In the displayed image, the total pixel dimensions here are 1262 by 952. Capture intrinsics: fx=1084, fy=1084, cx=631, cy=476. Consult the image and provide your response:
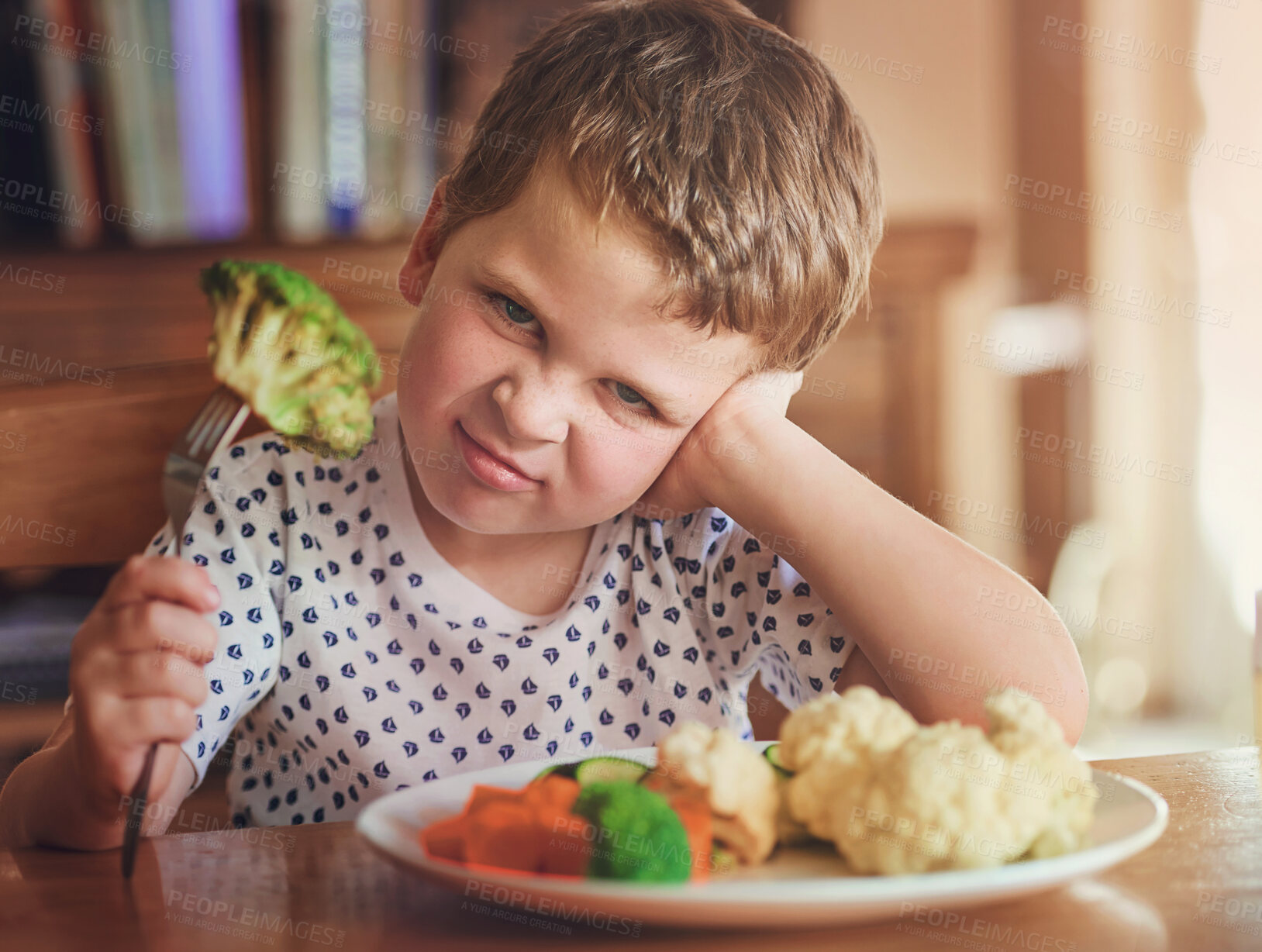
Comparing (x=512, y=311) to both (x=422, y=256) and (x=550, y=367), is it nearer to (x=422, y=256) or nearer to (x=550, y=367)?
(x=550, y=367)

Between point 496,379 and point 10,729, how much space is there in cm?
134

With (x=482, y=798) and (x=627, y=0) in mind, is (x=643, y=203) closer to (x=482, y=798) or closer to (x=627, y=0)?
(x=627, y=0)

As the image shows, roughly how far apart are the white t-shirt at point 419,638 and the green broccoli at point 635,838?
1.42 feet

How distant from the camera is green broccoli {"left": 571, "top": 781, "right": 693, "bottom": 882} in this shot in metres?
0.41

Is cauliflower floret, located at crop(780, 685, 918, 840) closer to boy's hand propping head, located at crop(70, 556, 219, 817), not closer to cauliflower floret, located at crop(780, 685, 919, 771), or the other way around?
cauliflower floret, located at crop(780, 685, 919, 771)

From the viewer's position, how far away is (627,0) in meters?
0.88

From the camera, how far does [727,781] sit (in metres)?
0.45

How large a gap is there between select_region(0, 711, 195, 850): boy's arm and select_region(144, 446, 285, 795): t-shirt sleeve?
0.14 feet

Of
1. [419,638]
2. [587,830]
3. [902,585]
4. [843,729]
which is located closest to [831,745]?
[843,729]

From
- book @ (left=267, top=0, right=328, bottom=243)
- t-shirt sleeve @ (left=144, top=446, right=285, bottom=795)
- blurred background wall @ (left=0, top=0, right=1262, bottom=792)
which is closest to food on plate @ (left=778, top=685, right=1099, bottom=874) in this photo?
t-shirt sleeve @ (left=144, top=446, right=285, bottom=795)

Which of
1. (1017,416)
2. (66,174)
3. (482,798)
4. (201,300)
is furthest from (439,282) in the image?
(1017,416)

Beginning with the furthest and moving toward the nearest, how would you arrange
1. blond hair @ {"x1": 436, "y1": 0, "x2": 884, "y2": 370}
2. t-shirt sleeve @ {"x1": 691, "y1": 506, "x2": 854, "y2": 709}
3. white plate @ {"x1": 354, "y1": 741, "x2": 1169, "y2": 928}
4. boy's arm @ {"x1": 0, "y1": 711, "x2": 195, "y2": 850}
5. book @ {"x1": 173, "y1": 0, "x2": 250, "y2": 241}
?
book @ {"x1": 173, "y1": 0, "x2": 250, "y2": 241}
t-shirt sleeve @ {"x1": 691, "y1": 506, "x2": 854, "y2": 709}
blond hair @ {"x1": 436, "y1": 0, "x2": 884, "y2": 370}
boy's arm @ {"x1": 0, "y1": 711, "x2": 195, "y2": 850}
white plate @ {"x1": 354, "y1": 741, "x2": 1169, "y2": 928}

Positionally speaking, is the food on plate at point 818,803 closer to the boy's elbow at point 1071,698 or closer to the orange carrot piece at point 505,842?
the orange carrot piece at point 505,842

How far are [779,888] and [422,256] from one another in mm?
627
